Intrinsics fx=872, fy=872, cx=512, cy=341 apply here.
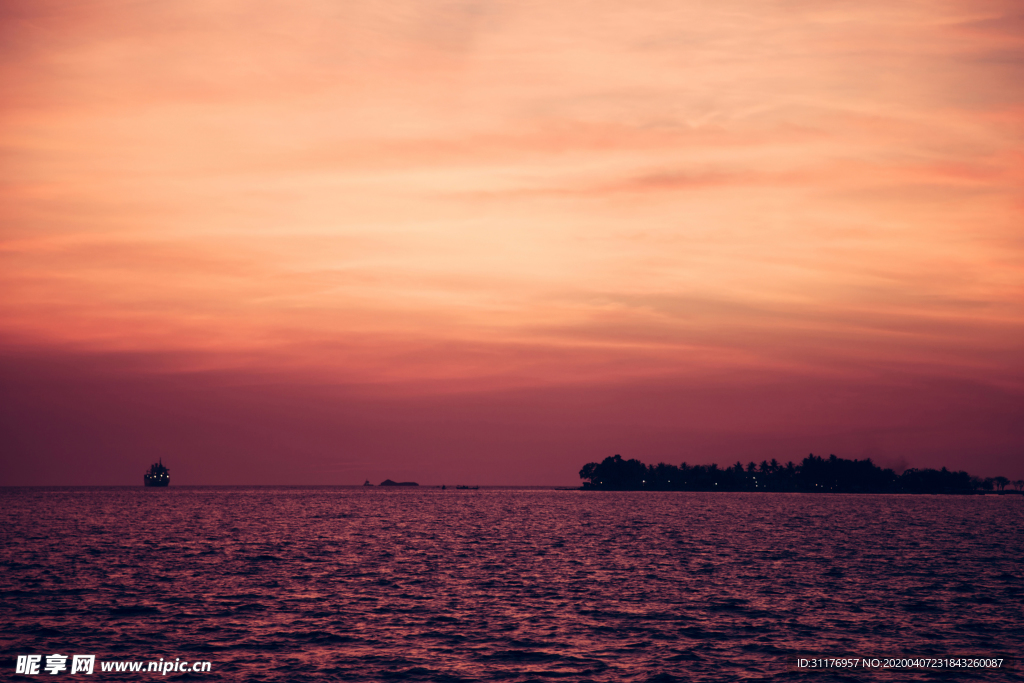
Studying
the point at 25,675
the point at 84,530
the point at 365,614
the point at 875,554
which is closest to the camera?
the point at 25,675

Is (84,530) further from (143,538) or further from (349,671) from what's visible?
(349,671)

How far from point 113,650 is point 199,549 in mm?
61873

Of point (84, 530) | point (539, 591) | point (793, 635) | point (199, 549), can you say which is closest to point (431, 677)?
point (793, 635)

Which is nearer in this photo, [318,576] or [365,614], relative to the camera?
[365,614]

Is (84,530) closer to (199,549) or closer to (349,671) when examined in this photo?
(199,549)

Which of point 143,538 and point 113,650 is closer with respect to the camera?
point 113,650

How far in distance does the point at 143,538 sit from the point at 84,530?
94.5 ft

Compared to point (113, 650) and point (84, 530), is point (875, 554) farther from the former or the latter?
point (84, 530)

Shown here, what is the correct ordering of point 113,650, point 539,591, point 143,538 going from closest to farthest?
point 113,650
point 539,591
point 143,538

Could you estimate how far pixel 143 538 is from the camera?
12288 cm

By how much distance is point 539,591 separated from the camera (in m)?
67.8

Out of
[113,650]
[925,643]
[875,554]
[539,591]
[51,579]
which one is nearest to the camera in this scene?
[113,650]

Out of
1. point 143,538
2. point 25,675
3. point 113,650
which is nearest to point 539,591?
point 113,650

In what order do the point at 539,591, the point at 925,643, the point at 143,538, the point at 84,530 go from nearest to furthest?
the point at 925,643 → the point at 539,591 → the point at 143,538 → the point at 84,530
